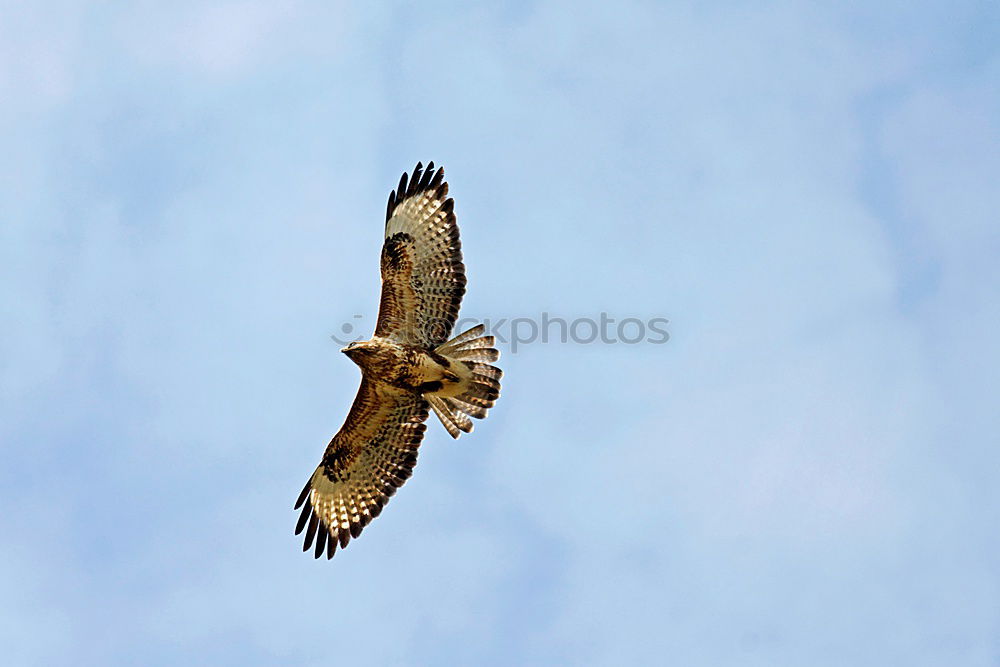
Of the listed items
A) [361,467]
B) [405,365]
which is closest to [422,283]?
[405,365]

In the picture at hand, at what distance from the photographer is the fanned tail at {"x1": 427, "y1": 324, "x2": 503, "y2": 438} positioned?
41.3 ft

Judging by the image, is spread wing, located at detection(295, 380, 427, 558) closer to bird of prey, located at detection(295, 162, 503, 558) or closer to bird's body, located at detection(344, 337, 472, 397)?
bird of prey, located at detection(295, 162, 503, 558)

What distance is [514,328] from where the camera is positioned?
1302 centimetres

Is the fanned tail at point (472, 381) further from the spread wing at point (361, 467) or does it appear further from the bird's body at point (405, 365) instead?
the spread wing at point (361, 467)

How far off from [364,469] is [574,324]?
2831mm

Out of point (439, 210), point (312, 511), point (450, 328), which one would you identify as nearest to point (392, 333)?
point (450, 328)

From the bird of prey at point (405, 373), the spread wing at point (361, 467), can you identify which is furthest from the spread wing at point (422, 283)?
the spread wing at point (361, 467)

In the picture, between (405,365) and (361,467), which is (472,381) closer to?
(405,365)

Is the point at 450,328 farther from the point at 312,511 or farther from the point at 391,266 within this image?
the point at 312,511

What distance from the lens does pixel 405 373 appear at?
12.5 metres

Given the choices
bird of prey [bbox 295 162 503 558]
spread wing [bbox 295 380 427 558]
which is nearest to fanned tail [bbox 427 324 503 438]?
bird of prey [bbox 295 162 503 558]

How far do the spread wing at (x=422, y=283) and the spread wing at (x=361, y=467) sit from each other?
732 mm

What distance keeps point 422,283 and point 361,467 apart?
87.8 inches

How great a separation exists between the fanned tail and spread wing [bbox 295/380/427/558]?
0.35 meters
